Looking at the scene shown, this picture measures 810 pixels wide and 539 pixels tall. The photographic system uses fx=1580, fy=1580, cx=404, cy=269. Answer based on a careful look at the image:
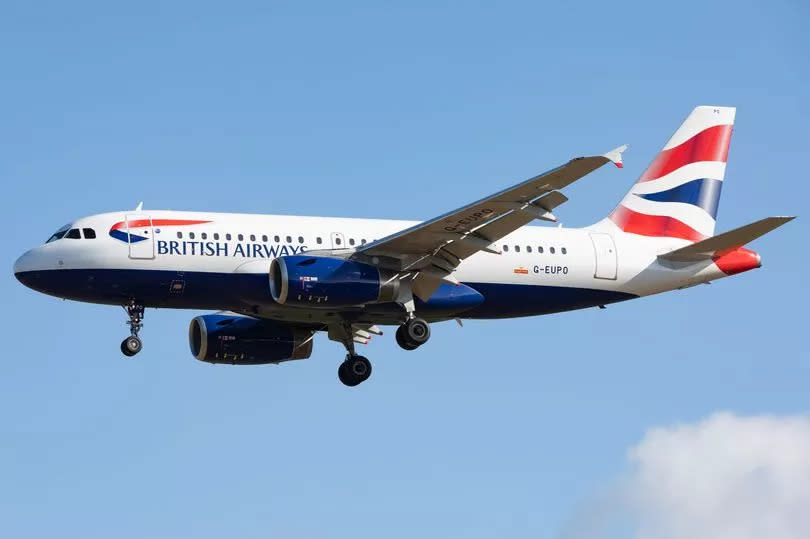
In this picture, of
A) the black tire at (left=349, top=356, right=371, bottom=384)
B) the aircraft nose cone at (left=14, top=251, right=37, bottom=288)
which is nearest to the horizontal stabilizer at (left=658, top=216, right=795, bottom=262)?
the black tire at (left=349, top=356, right=371, bottom=384)

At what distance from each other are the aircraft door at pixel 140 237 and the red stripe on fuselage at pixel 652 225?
49.8 ft

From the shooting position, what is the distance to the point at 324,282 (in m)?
43.7

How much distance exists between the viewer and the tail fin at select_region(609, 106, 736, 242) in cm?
5103

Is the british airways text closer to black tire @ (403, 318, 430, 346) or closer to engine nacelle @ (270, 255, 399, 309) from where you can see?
engine nacelle @ (270, 255, 399, 309)

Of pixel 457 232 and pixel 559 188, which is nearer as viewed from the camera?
pixel 559 188

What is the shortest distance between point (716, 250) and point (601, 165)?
11042 millimetres

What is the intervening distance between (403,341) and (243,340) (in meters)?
6.49

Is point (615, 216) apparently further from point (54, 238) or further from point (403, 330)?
point (54, 238)

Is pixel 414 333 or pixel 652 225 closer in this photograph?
pixel 414 333

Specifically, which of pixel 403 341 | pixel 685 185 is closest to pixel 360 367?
pixel 403 341

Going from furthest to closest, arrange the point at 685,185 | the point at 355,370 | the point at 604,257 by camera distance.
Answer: the point at 685,185, the point at 355,370, the point at 604,257

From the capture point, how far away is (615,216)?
50.9 metres

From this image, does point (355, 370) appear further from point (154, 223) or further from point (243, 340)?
point (154, 223)

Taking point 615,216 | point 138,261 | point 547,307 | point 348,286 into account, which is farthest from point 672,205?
point 138,261
